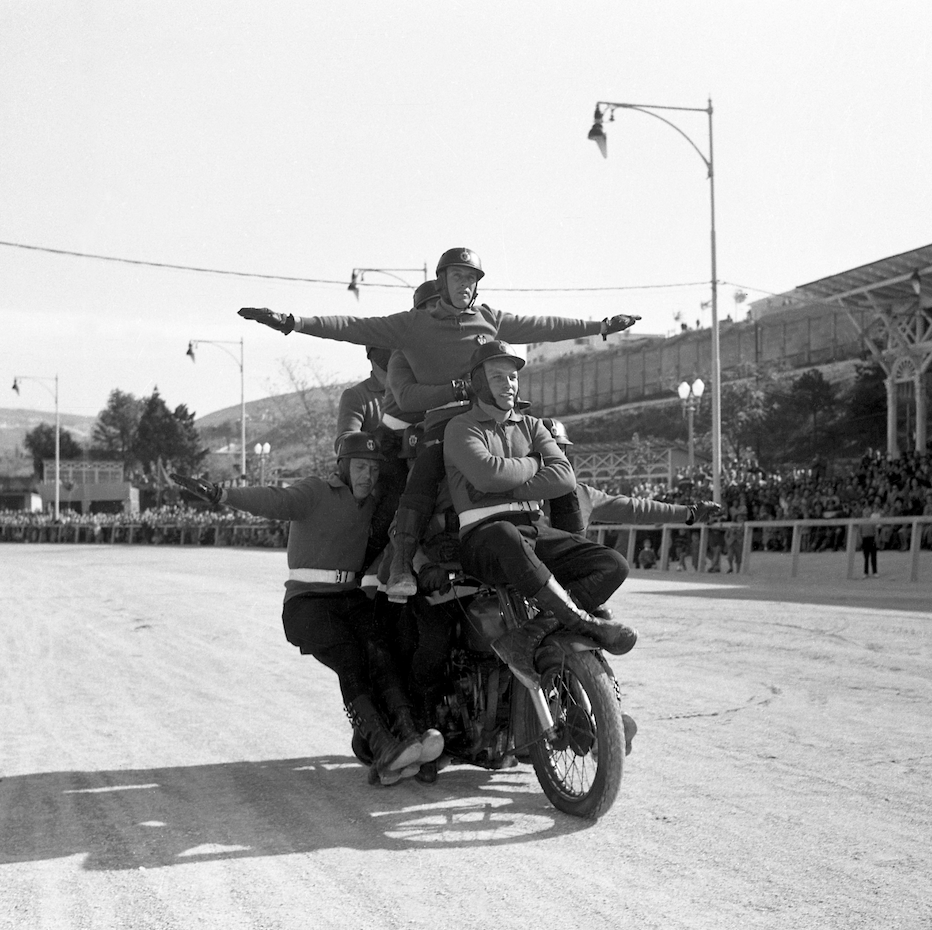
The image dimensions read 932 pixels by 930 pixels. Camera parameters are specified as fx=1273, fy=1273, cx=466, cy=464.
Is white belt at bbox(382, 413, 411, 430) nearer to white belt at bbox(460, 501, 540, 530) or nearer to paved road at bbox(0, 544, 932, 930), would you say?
white belt at bbox(460, 501, 540, 530)

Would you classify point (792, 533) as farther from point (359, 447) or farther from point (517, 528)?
point (517, 528)

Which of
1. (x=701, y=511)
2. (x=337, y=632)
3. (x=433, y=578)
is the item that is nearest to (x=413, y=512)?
(x=433, y=578)

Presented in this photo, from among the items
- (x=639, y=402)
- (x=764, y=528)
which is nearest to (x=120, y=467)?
(x=639, y=402)

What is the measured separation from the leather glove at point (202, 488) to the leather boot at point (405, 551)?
827mm

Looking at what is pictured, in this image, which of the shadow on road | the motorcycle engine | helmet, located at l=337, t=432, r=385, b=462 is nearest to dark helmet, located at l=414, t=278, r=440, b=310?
helmet, located at l=337, t=432, r=385, b=462

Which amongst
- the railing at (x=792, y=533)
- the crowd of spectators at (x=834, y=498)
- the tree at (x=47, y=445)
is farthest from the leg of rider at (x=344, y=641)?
the tree at (x=47, y=445)

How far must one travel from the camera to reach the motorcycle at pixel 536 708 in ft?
16.5

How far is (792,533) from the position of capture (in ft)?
79.2

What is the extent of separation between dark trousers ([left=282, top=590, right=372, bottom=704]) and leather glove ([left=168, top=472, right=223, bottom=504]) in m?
0.84

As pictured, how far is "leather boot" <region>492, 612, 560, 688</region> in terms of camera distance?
5340 mm

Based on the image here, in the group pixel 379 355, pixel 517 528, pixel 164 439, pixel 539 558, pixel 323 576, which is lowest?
pixel 323 576

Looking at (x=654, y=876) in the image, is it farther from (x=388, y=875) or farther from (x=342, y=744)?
(x=342, y=744)

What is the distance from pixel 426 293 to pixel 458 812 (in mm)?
2672

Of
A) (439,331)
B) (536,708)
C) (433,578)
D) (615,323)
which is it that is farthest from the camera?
(615,323)
